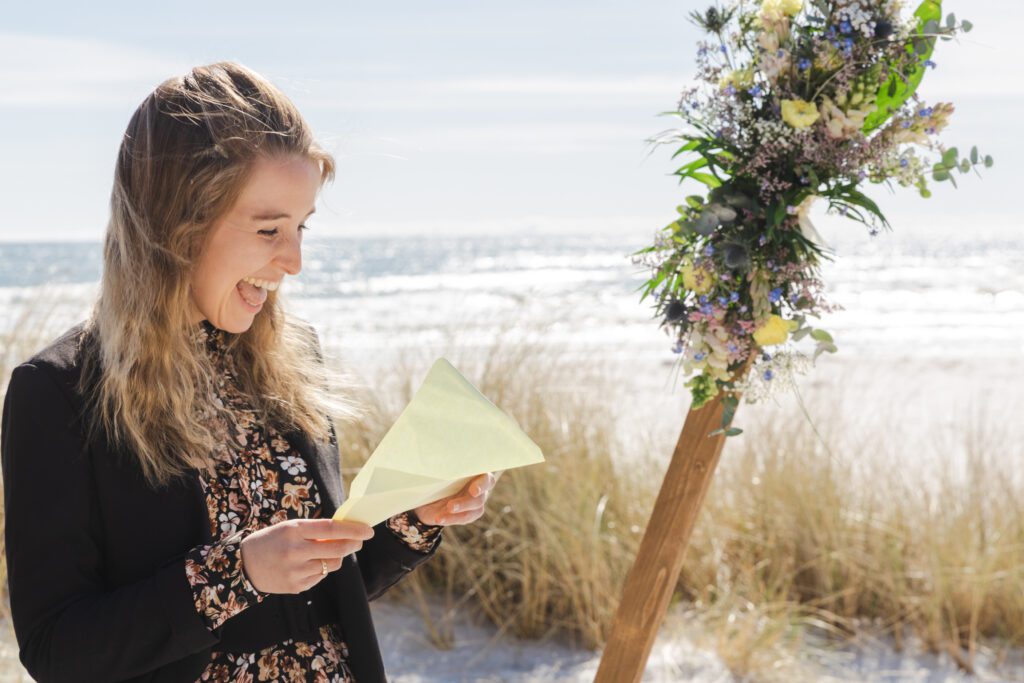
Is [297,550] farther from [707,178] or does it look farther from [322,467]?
[707,178]

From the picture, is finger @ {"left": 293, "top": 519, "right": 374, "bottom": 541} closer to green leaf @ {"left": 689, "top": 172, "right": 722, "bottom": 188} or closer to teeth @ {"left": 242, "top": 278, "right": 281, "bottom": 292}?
teeth @ {"left": 242, "top": 278, "right": 281, "bottom": 292}

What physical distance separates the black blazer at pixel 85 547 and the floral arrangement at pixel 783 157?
96 cm

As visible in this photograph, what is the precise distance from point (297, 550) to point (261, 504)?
285 millimetres

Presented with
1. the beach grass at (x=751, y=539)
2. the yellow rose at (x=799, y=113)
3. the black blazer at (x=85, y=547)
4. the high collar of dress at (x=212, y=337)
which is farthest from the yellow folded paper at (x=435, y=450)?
the beach grass at (x=751, y=539)

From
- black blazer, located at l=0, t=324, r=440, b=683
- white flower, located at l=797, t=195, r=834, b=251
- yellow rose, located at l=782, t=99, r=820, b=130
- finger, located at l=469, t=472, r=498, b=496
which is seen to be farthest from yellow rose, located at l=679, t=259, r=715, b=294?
black blazer, located at l=0, t=324, r=440, b=683

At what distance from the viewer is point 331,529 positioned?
1345 mm

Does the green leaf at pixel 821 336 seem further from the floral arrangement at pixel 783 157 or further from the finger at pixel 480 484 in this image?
the finger at pixel 480 484

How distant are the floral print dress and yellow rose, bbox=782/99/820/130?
0.92 meters

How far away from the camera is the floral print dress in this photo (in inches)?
61.9

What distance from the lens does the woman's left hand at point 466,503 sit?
1537mm

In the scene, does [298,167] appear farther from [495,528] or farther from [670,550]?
[495,528]

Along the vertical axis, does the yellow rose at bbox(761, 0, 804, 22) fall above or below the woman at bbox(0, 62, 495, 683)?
above

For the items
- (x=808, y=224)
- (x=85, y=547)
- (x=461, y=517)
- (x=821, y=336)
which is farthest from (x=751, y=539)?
(x=85, y=547)

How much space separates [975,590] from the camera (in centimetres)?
390
